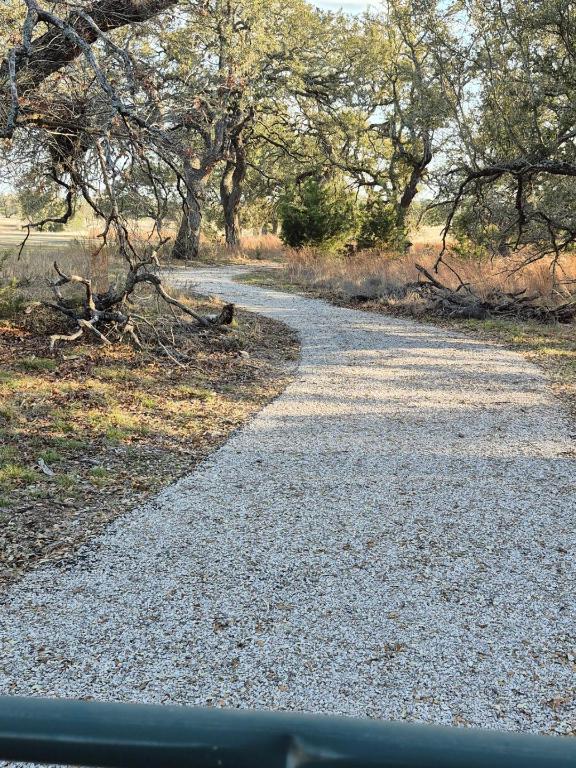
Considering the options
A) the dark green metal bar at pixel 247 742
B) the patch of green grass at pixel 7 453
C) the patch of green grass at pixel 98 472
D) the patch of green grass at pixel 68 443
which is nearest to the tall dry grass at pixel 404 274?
the patch of green grass at pixel 68 443

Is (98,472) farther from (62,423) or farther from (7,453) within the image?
(62,423)

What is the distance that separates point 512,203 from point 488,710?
1099 centimetres

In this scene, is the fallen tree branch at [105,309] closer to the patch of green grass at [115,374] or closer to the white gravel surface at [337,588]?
the patch of green grass at [115,374]

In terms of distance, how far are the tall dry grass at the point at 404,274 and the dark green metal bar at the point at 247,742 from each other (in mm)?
12826

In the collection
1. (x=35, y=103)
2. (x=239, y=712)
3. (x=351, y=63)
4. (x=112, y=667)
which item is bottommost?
(x=112, y=667)

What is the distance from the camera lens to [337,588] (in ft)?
12.2

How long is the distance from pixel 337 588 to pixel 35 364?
550 centimetres

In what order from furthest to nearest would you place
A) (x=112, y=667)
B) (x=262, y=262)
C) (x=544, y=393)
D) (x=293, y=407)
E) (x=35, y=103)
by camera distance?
(x=262, y=262)
(x=544, y=393)
(x=293, y=407)
(x=35, y=103)
(x=112, y=667)

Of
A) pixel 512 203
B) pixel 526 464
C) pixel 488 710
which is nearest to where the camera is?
pixel 488 710

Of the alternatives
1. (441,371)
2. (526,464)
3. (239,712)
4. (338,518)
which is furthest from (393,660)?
(441,371)

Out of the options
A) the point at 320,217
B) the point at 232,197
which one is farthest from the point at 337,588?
the point at 232,197

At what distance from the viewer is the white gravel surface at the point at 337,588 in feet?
9.40

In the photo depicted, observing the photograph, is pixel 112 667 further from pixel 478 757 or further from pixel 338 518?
pixel 478 757

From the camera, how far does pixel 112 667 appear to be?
9.78ft
